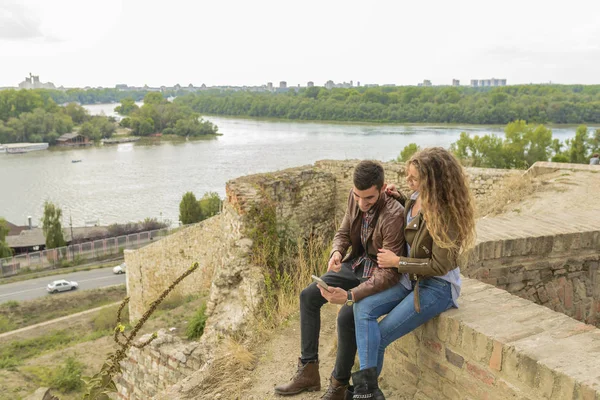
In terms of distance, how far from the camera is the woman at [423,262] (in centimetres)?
270

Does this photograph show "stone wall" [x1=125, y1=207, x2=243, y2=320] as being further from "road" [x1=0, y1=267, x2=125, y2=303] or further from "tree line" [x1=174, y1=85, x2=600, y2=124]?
"tree line" [x1=174, y1=85, x2=600, y2=124]

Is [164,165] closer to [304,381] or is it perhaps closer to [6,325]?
[6,325]

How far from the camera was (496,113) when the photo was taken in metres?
53.5

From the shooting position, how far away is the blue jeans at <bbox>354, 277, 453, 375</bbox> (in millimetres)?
2803

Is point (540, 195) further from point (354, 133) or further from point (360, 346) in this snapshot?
point (354, 133)

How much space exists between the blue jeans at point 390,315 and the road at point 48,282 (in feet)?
64.2

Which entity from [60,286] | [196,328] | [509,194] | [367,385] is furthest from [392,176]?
[60,286]

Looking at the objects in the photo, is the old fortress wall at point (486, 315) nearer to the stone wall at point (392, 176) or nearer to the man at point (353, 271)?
the stone wall at point (392, 176)

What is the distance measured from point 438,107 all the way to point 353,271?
57.3 metres

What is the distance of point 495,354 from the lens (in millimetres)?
2508

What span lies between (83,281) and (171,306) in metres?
14.6

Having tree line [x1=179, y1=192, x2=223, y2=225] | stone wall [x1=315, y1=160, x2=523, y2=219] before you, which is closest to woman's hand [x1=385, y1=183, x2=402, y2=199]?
stone wall [x1=315, y1=160, x2=523, y2=219]

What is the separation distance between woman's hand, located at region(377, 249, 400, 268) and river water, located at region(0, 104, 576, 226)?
28.6 m

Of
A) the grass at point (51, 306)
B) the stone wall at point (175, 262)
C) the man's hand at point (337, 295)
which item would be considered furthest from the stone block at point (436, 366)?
the grass at point (51, 306)
